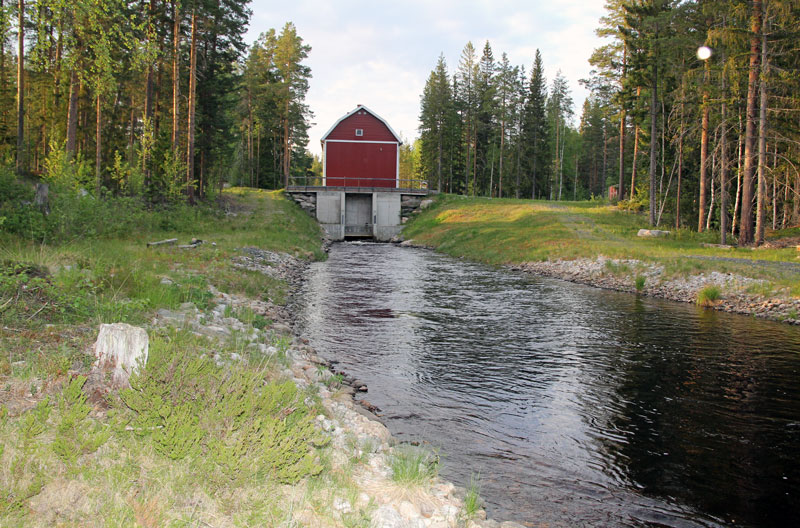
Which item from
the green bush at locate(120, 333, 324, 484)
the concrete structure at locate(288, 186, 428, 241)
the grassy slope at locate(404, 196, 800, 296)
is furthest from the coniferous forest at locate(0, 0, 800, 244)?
the green bush at locate(120, 333, 324, 484)

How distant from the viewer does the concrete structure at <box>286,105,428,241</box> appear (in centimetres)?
4459

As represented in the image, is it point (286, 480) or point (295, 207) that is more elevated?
point (295, 207)

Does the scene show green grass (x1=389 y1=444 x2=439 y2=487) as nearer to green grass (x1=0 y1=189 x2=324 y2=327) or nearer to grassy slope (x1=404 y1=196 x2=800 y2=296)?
green grass (x1=0 y1=189 x2=324 y2=327)

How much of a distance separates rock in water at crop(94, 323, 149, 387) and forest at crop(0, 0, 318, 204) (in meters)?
5.81

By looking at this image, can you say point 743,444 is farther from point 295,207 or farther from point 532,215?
point 295,207

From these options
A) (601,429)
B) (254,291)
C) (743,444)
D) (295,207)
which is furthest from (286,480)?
(295,207)

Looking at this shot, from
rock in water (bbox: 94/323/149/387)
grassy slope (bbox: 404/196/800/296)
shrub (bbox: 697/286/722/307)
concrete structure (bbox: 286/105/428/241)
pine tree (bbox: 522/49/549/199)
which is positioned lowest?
shrub (bbox: 697/286/722/307)

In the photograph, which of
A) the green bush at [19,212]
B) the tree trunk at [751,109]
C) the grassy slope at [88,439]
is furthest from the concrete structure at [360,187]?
the grassy slope at [88,439]

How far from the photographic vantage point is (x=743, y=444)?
6340 mm

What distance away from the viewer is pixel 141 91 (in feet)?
131

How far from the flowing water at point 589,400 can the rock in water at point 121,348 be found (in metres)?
3.27

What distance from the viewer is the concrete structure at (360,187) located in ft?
146

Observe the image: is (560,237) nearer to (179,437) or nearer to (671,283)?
(671,283)

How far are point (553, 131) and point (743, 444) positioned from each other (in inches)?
3016
